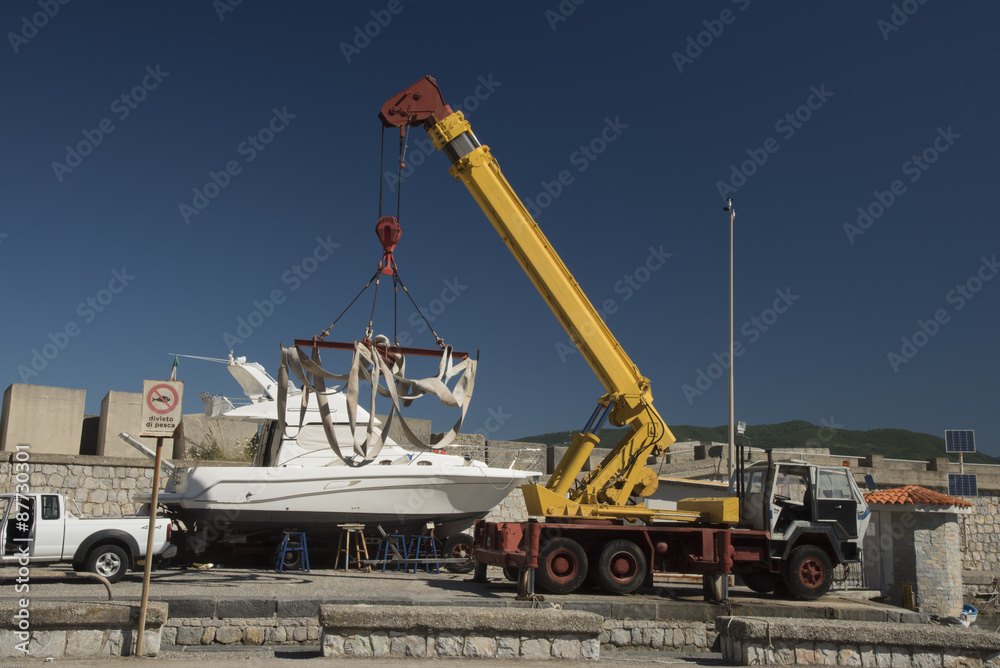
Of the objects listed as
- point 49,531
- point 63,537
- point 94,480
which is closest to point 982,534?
point 63,537

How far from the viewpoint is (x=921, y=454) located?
350ft

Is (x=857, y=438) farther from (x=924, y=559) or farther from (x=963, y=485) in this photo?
(x=924, y=559)

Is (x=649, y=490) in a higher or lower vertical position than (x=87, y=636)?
higher

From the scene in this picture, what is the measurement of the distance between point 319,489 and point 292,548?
4.21 feet

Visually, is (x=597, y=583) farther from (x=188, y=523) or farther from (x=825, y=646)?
(x=188, y=523)

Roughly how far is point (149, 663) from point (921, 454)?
119040mm

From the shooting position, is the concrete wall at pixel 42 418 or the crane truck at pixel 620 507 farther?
the concrete wall at pixel 42 418

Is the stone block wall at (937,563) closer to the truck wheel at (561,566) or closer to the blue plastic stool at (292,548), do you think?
the truck wheel at (561,566)

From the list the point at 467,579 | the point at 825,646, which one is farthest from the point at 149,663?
the point at 467,579

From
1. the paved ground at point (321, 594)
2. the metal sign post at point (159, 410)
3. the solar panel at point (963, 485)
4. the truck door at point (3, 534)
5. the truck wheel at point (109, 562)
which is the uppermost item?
the metal sign post at point (159, 410)

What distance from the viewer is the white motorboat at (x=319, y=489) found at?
14.1m

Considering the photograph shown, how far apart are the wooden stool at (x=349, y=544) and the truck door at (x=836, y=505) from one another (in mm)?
8383

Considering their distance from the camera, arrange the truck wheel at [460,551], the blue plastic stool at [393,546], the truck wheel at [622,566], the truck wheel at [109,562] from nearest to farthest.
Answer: the truck wheel at [622,566] → the truck wheel at [109,562] → the blue plastic stool at [393,546] → the truck wheel at [460,551]

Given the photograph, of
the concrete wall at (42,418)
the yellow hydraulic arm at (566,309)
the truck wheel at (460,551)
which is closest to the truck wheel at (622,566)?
the yellow hydraulic arm at (566,309)
